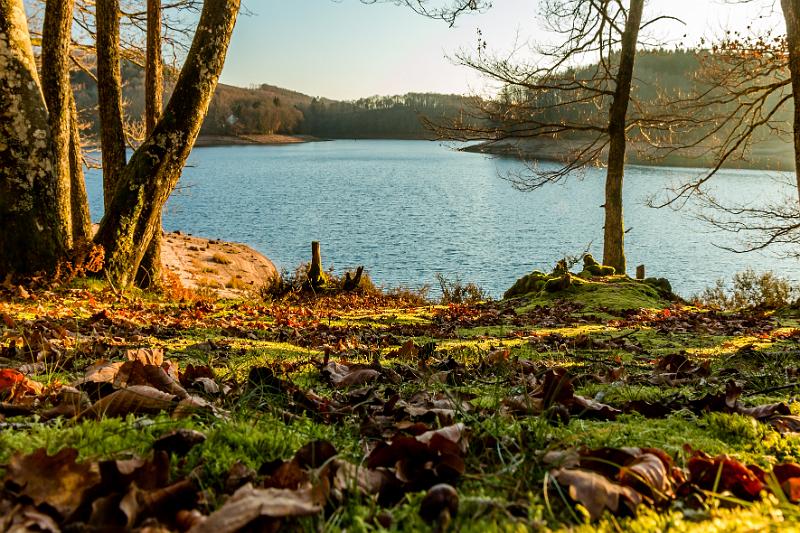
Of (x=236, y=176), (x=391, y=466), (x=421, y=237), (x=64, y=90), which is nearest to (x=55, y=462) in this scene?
(x=391, y=466)

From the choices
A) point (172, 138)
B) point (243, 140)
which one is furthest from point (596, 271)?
point (243, 140)

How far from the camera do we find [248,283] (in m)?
24.3

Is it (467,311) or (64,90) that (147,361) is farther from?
(467,311)

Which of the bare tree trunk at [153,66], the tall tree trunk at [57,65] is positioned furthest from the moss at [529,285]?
the tall tree trunk at [57,65]

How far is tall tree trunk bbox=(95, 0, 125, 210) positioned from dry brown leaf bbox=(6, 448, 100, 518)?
36.4 ft

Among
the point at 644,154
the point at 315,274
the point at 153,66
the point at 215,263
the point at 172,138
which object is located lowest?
the point at 215,263

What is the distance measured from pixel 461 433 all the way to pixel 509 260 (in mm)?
30605

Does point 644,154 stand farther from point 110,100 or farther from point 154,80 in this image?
point 110,100

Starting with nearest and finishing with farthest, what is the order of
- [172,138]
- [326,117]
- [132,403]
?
[132,403]
[172,138]
[326,117]

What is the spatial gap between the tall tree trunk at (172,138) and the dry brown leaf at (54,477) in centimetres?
762

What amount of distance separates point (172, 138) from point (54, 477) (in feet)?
25.2

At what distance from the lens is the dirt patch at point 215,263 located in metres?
23.4

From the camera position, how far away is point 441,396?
276 centimetres

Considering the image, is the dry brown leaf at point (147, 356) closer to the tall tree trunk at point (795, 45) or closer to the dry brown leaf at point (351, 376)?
the dry brown leaf at point (351, 376)
